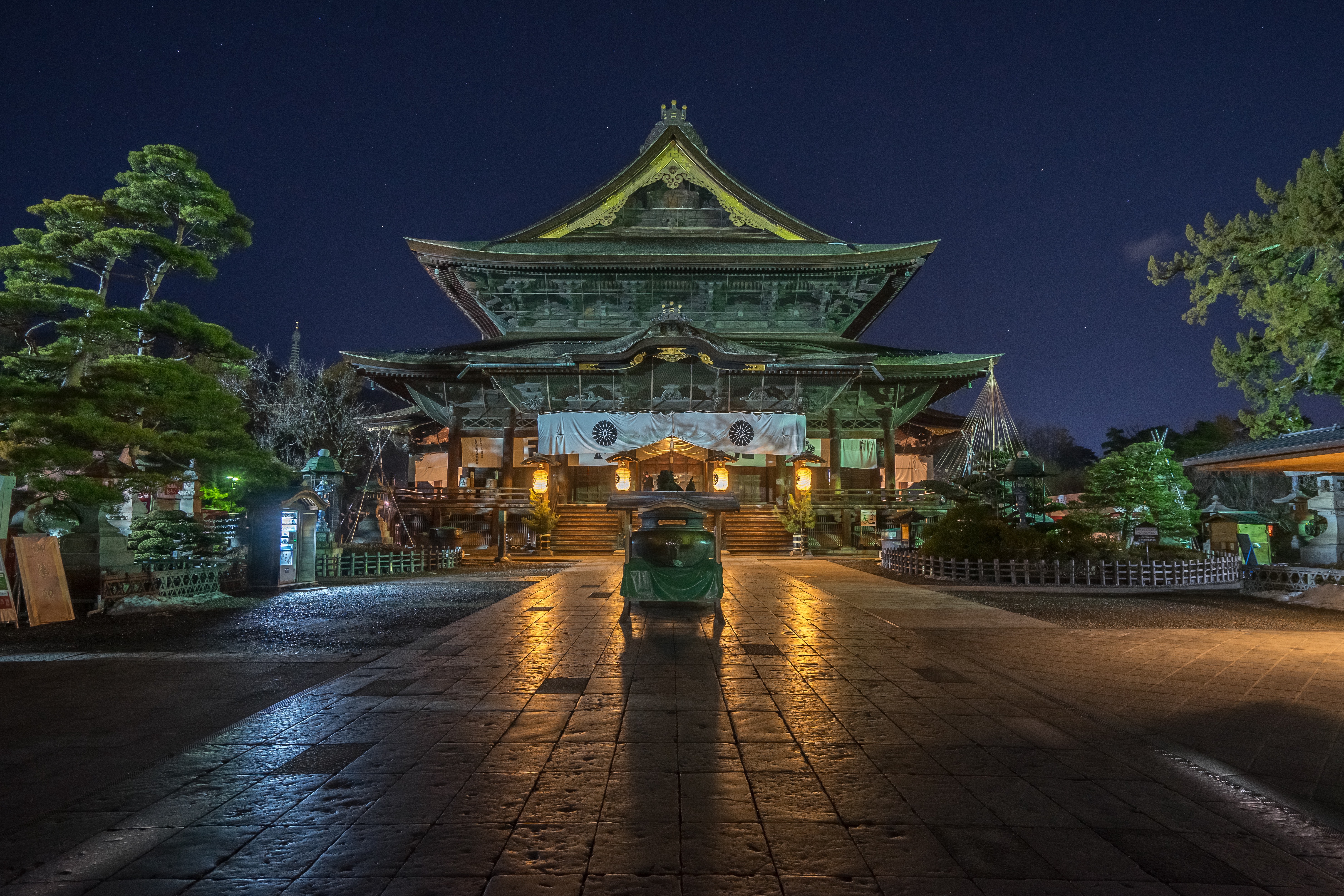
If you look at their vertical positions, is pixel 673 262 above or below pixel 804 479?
above

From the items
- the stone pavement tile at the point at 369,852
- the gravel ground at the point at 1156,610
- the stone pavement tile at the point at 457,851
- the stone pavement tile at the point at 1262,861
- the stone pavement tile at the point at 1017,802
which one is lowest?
the gravel ground at the point at 1156,610

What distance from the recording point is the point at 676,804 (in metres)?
4.11

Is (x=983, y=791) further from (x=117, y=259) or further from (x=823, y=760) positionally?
(x=117, y=259)

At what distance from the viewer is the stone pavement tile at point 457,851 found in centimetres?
334

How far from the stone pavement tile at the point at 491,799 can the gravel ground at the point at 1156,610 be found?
9.67 meters

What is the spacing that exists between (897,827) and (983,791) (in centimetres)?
88

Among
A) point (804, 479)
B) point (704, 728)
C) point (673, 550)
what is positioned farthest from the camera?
point (804, 479)

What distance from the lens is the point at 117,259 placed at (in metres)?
14.7

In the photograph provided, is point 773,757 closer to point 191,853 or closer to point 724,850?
point 724,850

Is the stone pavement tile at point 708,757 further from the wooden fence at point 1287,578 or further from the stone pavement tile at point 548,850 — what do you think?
the wooden fence at point 1287,578

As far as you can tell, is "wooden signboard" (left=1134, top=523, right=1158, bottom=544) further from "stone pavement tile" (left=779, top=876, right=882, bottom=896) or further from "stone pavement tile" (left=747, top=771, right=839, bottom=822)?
"stone pavement tile" (left=779, top=876, right=882, bottom=896)

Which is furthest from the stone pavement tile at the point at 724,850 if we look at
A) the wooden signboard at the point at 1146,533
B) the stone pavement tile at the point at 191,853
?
the wooden signboard at the point at 1146,533

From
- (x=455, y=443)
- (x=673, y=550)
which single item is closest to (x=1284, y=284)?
(x=673, y=550)

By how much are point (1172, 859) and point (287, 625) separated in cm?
1169
